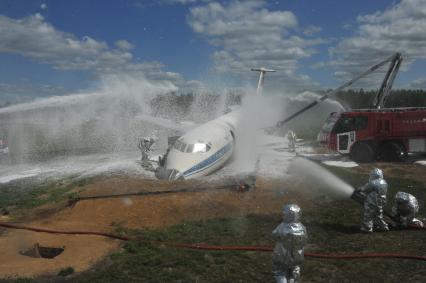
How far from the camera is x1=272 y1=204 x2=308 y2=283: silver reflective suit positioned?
7703 mm

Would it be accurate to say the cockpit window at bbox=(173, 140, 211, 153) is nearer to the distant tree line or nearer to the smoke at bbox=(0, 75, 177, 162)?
the smoke at bbox=(0, 75, 177, 162)

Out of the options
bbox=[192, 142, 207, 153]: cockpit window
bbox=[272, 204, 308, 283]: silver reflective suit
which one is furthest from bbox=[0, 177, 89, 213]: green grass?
bbox=[272, 204, 308, 283]: silver reflective suit

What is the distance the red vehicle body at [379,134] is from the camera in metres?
28.3

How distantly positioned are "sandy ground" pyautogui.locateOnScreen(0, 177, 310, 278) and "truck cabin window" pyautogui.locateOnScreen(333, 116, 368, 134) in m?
9.88

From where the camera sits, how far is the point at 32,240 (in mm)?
13328

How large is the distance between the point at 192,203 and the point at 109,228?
417cm

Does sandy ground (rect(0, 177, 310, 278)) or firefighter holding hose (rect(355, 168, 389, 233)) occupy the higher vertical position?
firefighter holding hose (rect(355, 168, 389, 233))

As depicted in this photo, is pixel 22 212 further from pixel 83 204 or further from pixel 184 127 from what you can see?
pixel 184 127

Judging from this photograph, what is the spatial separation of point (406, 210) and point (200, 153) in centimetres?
1205

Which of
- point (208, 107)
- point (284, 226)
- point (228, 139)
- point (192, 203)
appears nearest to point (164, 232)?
point (192, 203)

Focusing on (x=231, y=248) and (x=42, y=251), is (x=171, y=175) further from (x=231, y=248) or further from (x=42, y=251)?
(x=231, y=248)

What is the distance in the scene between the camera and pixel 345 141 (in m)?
29.0

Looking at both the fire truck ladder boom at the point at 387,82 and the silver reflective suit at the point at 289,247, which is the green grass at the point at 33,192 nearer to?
the silver reflective suit at the point at 289,247

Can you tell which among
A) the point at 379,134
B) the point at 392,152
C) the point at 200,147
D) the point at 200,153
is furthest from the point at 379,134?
the point at 200,153
